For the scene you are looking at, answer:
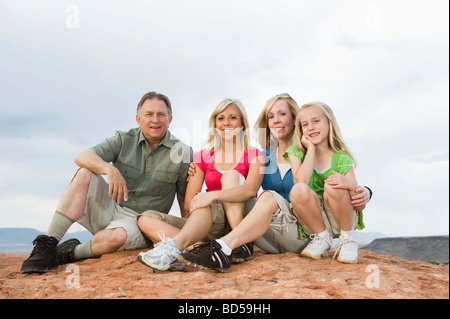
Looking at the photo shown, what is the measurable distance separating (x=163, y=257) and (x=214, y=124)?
5.32ft

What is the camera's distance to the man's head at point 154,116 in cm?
441

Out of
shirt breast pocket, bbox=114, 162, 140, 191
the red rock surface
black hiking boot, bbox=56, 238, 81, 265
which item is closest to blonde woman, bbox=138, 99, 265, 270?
the red rock surface

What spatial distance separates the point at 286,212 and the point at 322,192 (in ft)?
1.56

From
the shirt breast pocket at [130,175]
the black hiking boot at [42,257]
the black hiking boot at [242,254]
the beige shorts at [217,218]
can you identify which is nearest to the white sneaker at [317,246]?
the black hiking boot at [242,254]

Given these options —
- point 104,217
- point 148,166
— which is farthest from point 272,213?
point 104,217

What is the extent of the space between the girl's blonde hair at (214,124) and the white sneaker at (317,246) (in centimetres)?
119

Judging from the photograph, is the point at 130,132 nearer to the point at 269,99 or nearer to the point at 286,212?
the point at 269,99

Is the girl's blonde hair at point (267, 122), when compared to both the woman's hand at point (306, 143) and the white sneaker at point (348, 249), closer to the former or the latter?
the woman's hand at point (306, 143)

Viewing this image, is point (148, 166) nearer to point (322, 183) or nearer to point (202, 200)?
point (202, 200)

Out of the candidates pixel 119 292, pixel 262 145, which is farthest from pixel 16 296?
pixel 262 145

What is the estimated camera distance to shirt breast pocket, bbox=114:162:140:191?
450 cm

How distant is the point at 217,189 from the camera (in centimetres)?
399
